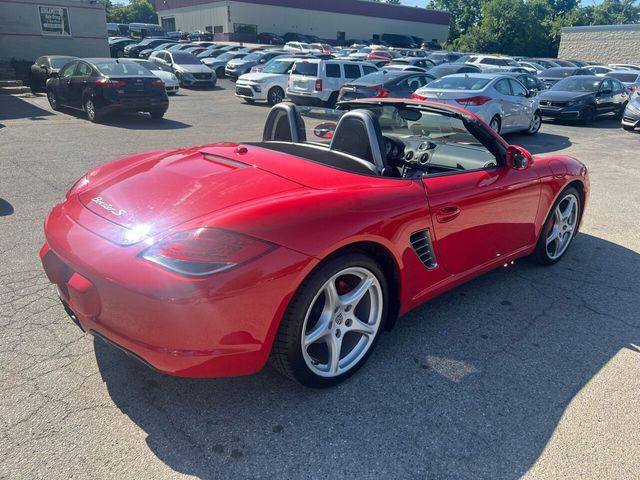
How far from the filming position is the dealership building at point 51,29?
21.3m

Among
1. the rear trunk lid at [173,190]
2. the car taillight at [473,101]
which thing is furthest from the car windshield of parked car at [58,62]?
the rear trunk lid at [173,190]

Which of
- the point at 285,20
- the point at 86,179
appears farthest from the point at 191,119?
the point at 285,20

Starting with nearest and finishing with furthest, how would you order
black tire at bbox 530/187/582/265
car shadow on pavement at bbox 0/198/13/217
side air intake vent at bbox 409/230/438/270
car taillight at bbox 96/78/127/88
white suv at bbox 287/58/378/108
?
side air intake vent at bbox 409/230/438/270
black tire at bbox 530/187/582/265
car shadow on pavement at bbox 0/198/13/217
car taillight at bbox 96/78/127/88
white suv at bbox 287/58/378/108

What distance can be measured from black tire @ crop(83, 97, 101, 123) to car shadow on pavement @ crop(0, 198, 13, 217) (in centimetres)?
698

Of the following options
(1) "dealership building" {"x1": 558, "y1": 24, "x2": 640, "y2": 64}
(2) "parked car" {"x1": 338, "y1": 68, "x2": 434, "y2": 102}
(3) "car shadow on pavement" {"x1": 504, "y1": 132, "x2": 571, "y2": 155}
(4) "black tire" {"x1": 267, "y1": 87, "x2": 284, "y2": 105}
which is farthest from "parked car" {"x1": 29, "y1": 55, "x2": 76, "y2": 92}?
(1) "dealership building" {"x1": 558, "y1": 24, "x2": 640, "y2": 64}

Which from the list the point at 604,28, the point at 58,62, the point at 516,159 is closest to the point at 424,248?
the point at 516,159

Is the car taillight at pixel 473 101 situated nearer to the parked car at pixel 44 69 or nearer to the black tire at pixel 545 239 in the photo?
the black tire at pixel 545 239

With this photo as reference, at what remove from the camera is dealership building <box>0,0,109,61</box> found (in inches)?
838

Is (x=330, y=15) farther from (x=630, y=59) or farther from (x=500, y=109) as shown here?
(x=500, y=109)

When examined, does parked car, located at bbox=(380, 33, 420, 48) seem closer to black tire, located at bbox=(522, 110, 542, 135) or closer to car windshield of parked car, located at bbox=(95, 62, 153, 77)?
black tire, located at bbox=(522, 110, 542, 135)

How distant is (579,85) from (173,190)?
16563 mm

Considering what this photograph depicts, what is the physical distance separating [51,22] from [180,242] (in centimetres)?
2463

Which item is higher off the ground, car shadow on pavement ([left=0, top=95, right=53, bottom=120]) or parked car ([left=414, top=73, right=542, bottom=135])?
parked car ([left=414, top=73, right=542, bottom=135])

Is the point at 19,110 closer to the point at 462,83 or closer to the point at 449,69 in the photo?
the point at 462,83
